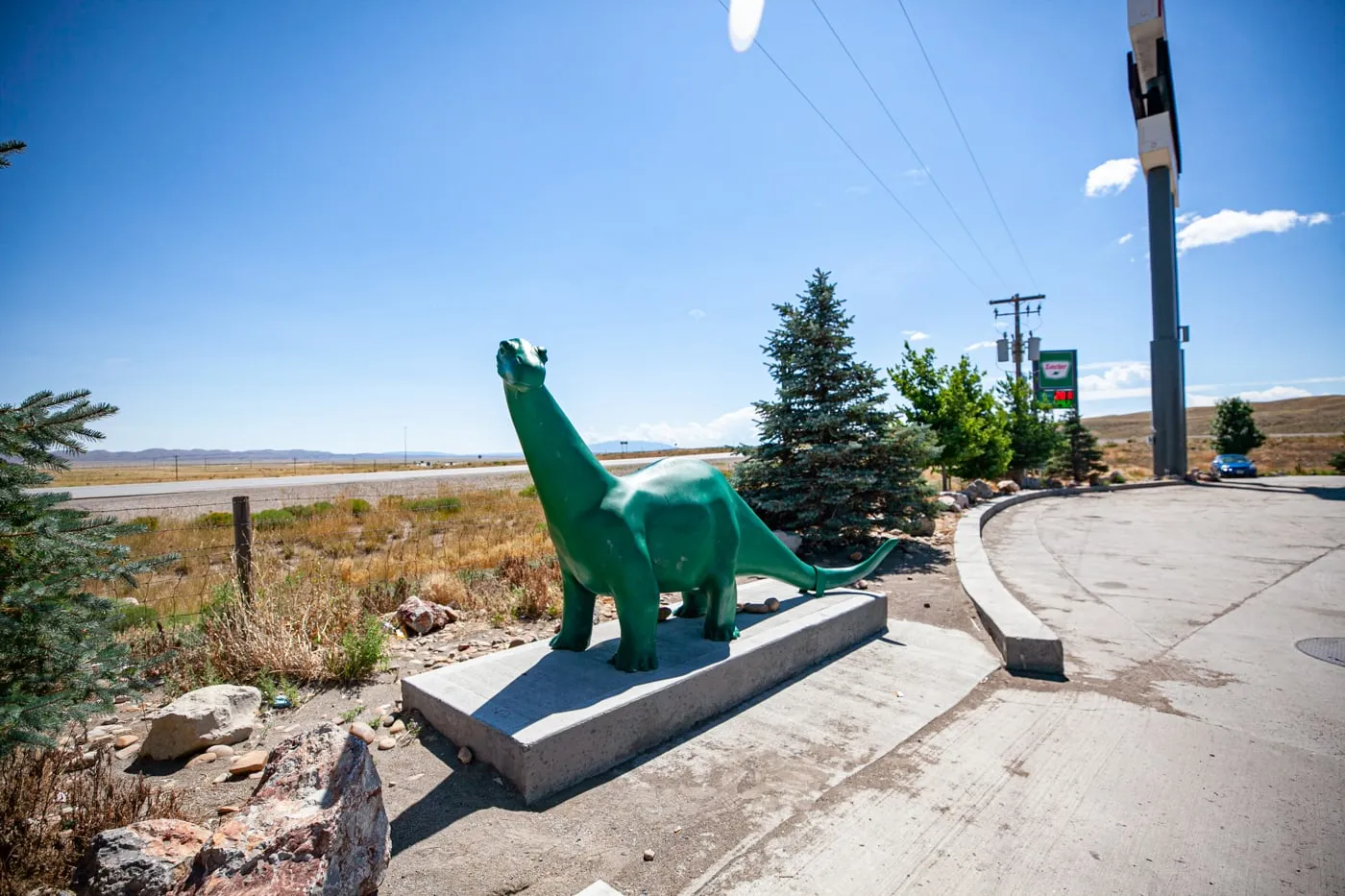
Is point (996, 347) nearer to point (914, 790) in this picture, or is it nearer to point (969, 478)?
point (969, 478)

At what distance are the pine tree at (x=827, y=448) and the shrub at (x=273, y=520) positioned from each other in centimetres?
967

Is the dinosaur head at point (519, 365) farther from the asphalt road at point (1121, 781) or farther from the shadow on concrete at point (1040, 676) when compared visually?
the shadow on concrete at point (1040, 676)

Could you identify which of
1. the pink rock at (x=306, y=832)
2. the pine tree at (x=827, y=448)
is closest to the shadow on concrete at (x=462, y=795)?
the pink rock at (x=306, y=832)

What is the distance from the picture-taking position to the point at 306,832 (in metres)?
1.96

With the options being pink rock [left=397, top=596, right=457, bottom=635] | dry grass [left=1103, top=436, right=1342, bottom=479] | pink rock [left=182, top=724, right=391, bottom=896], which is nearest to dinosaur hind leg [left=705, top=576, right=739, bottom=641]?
pink rock [left=182, top=724, right=391, bottom=896]

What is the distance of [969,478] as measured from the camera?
1911 cm

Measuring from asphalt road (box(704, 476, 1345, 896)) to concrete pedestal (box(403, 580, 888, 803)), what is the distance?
0.90m

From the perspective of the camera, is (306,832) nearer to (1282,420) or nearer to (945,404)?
(945,404)

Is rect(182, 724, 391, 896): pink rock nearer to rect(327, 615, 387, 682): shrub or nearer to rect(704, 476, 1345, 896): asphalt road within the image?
rect(704, 476, 1345, 896): asphalt road

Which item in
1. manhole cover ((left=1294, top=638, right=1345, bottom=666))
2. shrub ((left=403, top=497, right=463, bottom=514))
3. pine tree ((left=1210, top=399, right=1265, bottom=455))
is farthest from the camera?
pine tree ((left=1210, top=399, right=1265, bottom=455))

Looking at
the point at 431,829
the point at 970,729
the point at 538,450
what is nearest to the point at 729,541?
the point at 538,450

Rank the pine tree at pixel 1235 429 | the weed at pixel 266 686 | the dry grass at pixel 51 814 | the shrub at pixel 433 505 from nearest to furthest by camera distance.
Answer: the dry grass at pixel 51 814, the weed at pixel 266 686, the shrub at pixel 433 505, the pine tree at pixel 1235 429

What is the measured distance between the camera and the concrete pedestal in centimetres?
291

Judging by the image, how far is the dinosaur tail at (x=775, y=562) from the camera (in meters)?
4.59
